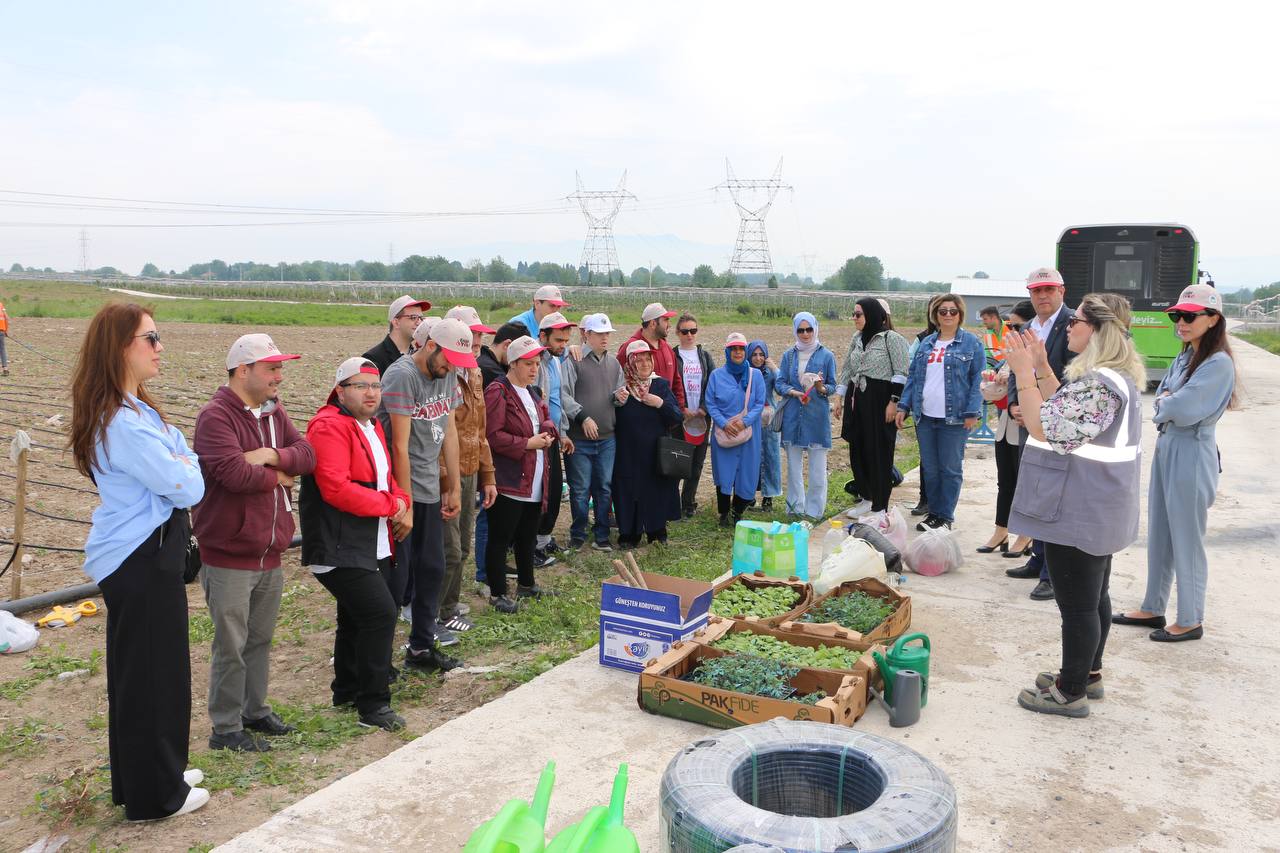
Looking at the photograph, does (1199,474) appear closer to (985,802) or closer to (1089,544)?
(1089,544)

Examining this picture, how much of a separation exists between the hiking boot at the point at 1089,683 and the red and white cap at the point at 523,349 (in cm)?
342

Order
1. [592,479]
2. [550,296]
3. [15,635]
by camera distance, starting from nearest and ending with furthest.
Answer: [15,635] < [550,296] < [592,479]

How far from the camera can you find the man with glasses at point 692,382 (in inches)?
321

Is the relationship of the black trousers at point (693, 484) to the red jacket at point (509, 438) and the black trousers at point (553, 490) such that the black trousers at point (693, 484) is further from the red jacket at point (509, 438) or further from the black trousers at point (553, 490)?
the red jacket at point (509, 438)

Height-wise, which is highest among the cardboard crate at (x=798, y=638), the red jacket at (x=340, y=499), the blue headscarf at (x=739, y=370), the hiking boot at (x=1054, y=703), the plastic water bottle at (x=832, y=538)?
the blue headscarf at (x=739, y=370)

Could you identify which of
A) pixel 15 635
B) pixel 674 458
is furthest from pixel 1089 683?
pixel 15 635

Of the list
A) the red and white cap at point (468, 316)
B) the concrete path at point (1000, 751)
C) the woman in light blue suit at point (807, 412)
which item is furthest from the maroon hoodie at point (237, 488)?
the woman in light blue suit at point (807, 412)

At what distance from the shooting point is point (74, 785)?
12.2ft

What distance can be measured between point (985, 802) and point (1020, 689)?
1223 mm

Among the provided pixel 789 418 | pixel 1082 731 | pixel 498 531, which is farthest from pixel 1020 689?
pixel 789 418

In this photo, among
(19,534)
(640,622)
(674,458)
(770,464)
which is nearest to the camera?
(640,622)

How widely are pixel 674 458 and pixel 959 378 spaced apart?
2288 mm

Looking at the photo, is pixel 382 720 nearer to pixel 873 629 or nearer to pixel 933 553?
pixel 873 629

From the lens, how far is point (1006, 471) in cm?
695
